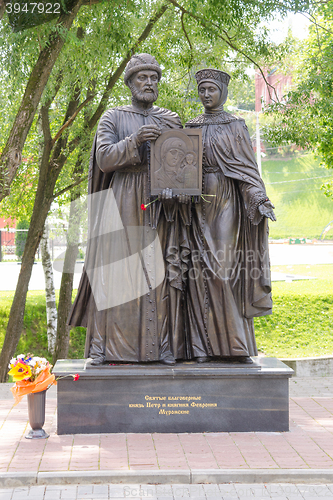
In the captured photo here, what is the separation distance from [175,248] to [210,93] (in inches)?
63.1

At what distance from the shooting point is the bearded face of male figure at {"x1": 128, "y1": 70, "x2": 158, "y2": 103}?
5766 mm

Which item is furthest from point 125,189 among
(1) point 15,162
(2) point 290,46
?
(2) point 290,46

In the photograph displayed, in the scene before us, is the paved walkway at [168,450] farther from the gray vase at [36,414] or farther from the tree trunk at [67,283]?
the tree trunk at [67,283]

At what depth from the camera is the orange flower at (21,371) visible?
5348mm

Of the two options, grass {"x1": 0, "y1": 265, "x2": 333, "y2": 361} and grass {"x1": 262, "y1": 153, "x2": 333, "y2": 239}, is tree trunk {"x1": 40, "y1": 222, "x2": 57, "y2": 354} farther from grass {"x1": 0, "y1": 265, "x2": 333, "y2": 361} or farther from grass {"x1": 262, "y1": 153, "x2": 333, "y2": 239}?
grass {"x1": 262, "y1": 153, "x2": 333, "y2": 239}

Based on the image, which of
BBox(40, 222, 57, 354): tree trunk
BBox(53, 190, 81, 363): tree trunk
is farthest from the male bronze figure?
BBox(40, 222, 57, 354): tree trunk

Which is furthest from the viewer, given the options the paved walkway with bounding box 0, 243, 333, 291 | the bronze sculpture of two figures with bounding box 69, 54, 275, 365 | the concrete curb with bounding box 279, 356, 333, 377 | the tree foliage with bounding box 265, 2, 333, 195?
the paved walkway with bounding box 0, 243, 333, 291

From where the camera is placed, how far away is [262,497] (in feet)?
14.0

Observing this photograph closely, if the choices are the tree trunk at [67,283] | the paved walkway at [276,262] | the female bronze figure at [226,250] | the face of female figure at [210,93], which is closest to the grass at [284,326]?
the tree trunk at [67,283]

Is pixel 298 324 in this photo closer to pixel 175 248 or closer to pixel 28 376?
pixel 175 248

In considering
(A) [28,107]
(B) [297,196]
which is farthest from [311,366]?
(B) [297,196]

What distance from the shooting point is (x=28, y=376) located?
536cm

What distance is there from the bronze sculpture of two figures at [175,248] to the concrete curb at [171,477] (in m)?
1.34

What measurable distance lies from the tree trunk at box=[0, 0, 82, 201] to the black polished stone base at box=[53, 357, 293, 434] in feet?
10.3
